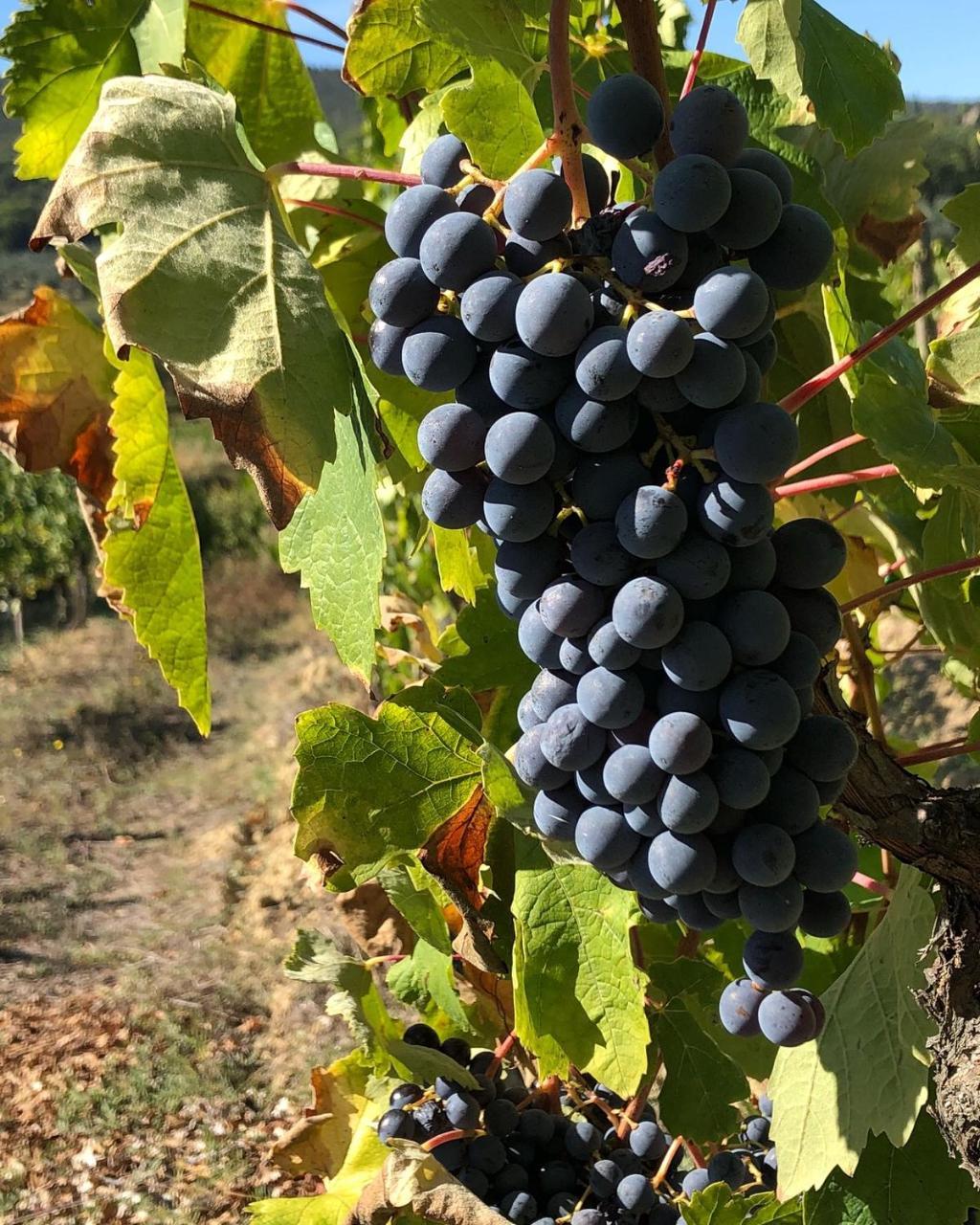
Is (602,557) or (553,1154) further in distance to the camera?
(553,1154)

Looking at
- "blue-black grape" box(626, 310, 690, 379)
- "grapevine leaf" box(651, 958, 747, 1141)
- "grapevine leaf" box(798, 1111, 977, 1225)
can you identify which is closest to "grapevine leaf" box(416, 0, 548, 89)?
"blue-black grape" box(626, 310, 690, 379)

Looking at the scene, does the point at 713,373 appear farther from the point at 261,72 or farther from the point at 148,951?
the point at 148,951

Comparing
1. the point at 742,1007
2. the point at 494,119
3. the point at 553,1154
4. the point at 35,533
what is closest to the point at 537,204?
the point at 494,119

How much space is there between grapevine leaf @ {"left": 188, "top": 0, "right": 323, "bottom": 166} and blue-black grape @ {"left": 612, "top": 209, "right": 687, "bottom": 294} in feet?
3.01

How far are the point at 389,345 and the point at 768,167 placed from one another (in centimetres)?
38

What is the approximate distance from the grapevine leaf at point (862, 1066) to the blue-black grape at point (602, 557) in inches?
27.6

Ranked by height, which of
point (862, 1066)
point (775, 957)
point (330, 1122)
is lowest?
point (330, 1122)

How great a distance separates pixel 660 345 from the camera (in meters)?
0.84

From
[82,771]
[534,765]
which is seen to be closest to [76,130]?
[534,765]

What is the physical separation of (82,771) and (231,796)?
1.63 meters

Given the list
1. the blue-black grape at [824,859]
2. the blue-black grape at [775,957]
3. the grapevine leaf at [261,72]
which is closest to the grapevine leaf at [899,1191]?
the blue-black grape at [775,957]

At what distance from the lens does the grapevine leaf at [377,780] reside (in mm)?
1342

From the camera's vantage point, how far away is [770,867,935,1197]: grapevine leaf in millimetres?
1286

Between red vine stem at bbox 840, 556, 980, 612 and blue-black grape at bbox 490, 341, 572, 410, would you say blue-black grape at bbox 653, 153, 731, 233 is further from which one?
red vine stem at bbox 840, 556, 980, 612
